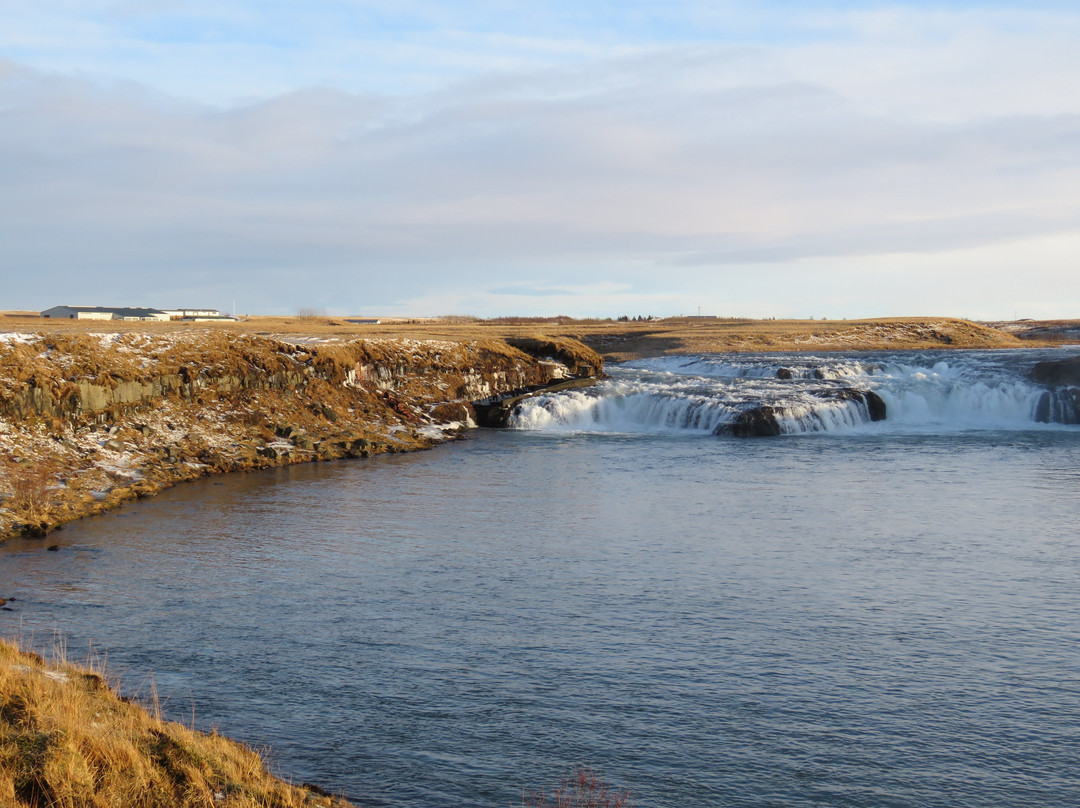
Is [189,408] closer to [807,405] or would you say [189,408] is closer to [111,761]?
[111,761]

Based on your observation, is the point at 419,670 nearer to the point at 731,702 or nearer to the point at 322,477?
the point at 731,702

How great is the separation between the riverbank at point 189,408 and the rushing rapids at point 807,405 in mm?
6461

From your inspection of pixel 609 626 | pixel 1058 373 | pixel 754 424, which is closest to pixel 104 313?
pixel 754 424

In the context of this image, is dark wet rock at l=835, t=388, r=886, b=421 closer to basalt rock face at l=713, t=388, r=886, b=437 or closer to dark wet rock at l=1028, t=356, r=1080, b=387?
basalt rock face at l=713, t=388, r=886, b=437

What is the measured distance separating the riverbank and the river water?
217 centimetres

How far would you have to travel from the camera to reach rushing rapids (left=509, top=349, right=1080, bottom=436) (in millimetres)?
46156

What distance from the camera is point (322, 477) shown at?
3166 cm

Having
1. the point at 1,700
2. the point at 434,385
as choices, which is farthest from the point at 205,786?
the point at 434,385

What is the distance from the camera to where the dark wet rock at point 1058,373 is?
53312 mm

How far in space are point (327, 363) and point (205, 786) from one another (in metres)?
35.0

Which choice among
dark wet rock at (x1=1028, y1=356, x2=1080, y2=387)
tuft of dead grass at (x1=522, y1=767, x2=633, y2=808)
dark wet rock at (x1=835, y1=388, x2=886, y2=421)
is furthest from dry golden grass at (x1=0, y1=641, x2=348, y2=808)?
dark wet rock at (x1=1028, y1=356, x2=1080, y2=387)

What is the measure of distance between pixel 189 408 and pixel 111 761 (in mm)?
28083

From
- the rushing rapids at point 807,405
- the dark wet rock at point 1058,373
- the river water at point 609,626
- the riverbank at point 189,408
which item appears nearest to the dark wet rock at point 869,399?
the rushing rapids at point 807,405

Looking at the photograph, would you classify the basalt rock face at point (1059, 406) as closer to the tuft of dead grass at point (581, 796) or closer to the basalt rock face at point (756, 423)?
the basalt rock face at point (756, 423)
